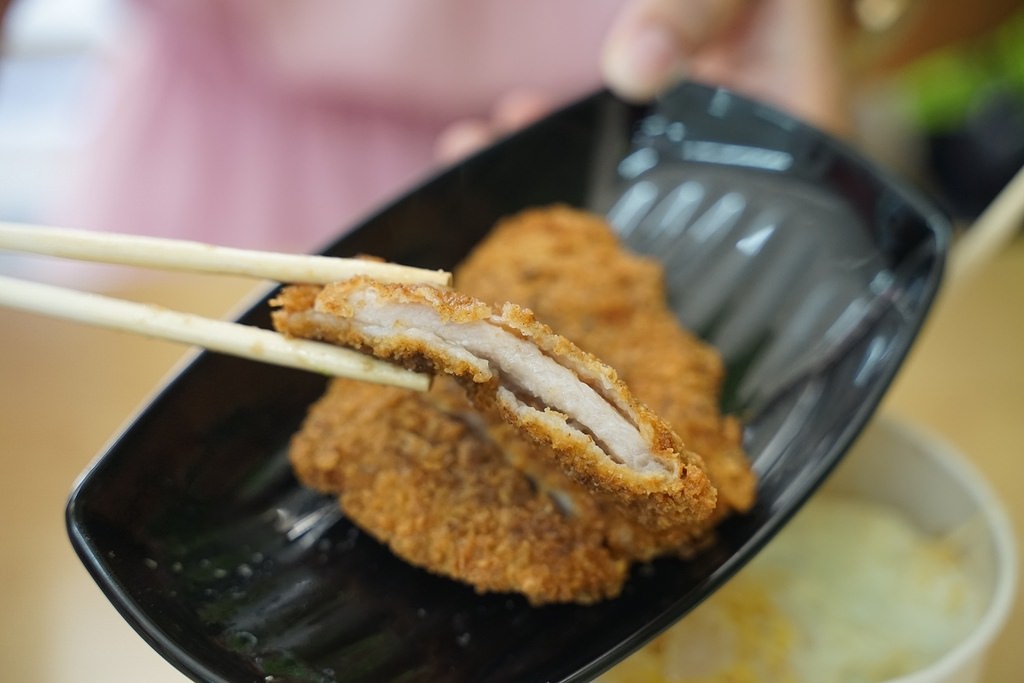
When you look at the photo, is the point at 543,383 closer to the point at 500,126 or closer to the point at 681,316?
the point at 681,316

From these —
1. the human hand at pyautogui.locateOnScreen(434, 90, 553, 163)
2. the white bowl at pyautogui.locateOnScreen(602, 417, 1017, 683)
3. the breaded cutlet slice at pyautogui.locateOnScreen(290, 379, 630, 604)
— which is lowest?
the white bowl at pyautogui.locateOnScreen(602, 417, 1017, 683)

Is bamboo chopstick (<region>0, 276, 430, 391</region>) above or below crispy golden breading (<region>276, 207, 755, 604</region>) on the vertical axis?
above

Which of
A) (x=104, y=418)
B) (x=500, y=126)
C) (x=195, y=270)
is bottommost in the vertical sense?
(x=104, y=418)

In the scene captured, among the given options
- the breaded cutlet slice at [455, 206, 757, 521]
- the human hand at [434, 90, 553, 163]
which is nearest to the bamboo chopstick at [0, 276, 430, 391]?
the breaded cutlet slice at [455, 206, 757, 521]

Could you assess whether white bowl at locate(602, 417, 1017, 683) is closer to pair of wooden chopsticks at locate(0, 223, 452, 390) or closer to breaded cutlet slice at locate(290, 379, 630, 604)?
breaded cutlet slice at locate(290, 379, 630, 604)

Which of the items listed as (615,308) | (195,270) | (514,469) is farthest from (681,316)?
(195,270)

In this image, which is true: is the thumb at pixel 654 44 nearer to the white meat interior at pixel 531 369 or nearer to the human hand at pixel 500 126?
the human hand at pixel 500 126

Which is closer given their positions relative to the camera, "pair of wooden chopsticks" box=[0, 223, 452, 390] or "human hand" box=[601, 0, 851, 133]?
"pair of wooden chopsticks" box=[0, 223, 452, 390]

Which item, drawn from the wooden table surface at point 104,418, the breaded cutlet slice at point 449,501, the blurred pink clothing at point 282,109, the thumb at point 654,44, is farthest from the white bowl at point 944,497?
the blurred pink clothing at point 282,109
